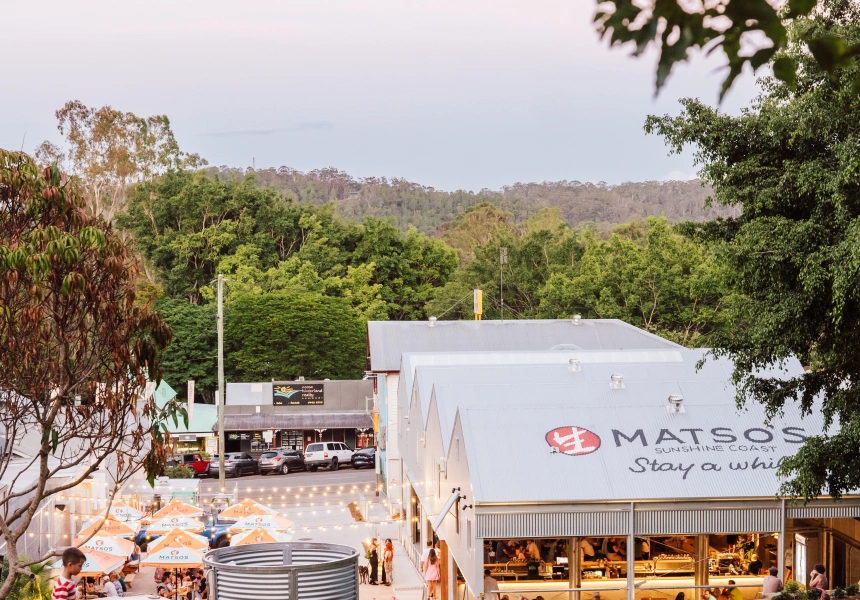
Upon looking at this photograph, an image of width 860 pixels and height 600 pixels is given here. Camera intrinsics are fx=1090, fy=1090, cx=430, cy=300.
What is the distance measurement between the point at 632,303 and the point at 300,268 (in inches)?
889

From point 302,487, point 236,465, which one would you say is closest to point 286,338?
point 236,465

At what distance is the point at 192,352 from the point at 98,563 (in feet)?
120

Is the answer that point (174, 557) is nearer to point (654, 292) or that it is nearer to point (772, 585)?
point (772, 585)

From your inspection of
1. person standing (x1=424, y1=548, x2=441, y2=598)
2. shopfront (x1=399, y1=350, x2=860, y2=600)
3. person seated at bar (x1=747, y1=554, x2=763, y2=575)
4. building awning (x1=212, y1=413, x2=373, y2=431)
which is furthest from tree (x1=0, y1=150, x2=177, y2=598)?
building awning (x1=212, y1=413, x2=373, y2=431)

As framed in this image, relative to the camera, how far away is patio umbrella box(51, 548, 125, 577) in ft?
67.7

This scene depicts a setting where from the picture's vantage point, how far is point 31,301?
39.0ft

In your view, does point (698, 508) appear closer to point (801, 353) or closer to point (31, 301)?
point (801, 353)

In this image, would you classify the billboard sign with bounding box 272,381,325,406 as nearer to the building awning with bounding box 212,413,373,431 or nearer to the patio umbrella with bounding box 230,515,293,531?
the building awning with bounding box 212,413,373,431

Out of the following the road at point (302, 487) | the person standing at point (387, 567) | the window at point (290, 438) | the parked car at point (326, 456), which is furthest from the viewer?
the window at point (290, 438)

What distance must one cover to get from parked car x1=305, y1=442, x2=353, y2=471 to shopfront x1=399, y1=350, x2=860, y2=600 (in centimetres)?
2768

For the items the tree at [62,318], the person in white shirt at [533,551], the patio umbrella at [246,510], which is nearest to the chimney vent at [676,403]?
the person in white shirt at [533,551]

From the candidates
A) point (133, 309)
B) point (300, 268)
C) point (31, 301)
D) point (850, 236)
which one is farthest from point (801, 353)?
point (300, 268)

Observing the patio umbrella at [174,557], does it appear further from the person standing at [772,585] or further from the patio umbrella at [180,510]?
the person standing at [772,585]

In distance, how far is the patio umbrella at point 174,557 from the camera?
73.2 ft
